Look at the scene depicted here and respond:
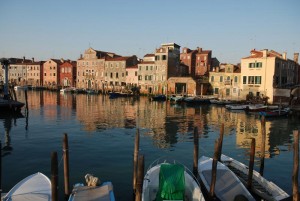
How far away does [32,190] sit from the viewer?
1018 cm

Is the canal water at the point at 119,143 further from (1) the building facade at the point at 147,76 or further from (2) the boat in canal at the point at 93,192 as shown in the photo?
(1) the building facade at the point at 147,76

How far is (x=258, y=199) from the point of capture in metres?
11.0

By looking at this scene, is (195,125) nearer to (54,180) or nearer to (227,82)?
(54,180)

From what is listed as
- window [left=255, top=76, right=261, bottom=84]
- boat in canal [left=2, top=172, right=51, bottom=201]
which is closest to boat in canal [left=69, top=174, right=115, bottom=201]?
boat in canal [left=2, top=172, right=51, bottom=201]

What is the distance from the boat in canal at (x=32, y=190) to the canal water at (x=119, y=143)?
3.36 ft

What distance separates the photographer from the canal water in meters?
14.2

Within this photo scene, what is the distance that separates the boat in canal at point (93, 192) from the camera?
971cm

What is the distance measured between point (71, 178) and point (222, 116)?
88.3 ft

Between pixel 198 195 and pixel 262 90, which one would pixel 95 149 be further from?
pixel 262 90

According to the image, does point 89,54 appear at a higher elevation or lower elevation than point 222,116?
higher

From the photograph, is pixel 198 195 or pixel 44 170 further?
pixel 44 170

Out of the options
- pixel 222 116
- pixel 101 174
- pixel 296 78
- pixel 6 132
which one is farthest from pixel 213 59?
pixel 101 174

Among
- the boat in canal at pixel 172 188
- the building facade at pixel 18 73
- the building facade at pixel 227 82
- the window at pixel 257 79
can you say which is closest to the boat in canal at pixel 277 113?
the window at pixel 257 79

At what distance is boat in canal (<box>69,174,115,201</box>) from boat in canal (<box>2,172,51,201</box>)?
38.2 inches
